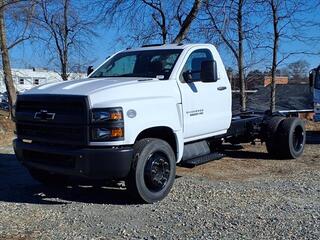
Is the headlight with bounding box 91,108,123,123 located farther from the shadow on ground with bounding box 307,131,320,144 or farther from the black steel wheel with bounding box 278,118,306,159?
the shadow on ground with bounding box 307,131,320,144

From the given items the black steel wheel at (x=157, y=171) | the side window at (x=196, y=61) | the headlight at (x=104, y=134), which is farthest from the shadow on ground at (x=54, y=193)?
the side window at (x=196, y=61)

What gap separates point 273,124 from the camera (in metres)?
10.5

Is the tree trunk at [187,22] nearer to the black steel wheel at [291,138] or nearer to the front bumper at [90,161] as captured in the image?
the black steel wheel at [291,138]

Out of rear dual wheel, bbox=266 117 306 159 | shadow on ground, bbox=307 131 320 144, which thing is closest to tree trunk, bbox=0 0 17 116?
shadow on ground, bbox=307 131 320 144

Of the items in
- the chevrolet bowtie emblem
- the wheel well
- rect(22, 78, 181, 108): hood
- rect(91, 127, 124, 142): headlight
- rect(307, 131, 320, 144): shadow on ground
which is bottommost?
rect(307, 131, 320, 144): shadow on ground

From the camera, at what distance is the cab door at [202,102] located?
7.48 m

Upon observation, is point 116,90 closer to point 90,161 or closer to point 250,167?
point 90,161

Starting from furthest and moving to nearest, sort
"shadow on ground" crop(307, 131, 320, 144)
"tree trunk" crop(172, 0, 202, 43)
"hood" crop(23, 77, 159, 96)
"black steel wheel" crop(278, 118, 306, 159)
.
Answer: "tree trunk" crop(172, 0, 202, 43)
"shadow on ground" crop(307, 131, 320, 144)
"black steel wheel" crop(278, 118, 306, 159)
"hood" crop(23, 77, 159, 96)

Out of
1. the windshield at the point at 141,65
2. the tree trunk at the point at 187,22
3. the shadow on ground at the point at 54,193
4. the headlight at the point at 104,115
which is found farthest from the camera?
the tree trunk at the point at 187,22

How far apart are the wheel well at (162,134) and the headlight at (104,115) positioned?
2.18ft

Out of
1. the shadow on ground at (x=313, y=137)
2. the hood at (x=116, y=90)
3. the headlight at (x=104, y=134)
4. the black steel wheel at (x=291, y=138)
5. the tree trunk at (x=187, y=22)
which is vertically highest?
the tree trunk at (x=187, y=22)

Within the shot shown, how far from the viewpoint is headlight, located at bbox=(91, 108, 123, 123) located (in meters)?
6.13

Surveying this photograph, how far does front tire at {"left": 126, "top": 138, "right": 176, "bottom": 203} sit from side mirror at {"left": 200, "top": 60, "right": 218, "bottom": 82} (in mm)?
1364

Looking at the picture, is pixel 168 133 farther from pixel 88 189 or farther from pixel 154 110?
pixel 88 189
